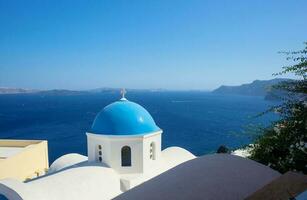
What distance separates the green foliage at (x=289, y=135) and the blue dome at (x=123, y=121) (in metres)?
5.32

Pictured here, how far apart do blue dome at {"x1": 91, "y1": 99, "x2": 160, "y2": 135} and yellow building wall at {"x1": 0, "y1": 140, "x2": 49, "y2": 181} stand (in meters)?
7.80

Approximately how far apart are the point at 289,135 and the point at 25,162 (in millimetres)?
16238

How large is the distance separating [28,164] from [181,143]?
1270 inches

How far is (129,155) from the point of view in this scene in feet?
37.6

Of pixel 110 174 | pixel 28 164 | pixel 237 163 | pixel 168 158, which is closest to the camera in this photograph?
pixel 237 163

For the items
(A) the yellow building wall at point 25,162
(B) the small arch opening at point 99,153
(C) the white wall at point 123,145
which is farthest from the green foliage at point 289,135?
(A) the yellow building wall at point 25,162

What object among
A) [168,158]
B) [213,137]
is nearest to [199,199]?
[168,158]

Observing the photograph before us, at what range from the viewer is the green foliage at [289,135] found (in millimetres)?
5844

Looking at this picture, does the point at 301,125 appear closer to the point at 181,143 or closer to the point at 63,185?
the point at 63,185

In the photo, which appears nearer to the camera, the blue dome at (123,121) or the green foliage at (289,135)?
the green foliage at (289,135)

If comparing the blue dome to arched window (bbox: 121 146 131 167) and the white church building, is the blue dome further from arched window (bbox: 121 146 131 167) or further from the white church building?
arched window (bbox: 121 146 131 167)

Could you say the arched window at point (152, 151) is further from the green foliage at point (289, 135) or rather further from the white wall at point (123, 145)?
the green foliage at point (289, 135)

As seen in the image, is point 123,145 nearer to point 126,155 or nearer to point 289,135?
point 126,155

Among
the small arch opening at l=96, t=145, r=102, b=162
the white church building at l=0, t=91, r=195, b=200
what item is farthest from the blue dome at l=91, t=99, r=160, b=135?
the small arch opening at l=96, t=145, r=102, b=162
